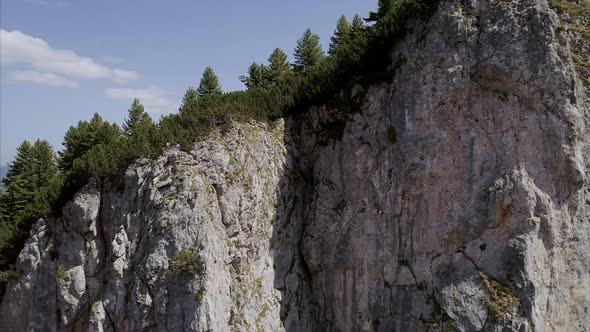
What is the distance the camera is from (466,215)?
24062 mm

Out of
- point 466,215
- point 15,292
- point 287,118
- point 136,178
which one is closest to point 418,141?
point 466,215

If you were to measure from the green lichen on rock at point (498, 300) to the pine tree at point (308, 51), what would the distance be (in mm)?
23751

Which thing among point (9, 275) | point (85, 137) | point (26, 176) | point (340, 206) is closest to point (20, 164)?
point (26, 176)

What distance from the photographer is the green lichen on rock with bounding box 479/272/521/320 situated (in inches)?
886

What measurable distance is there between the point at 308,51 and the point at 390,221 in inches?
773

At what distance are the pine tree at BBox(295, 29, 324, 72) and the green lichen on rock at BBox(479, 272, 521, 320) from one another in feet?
77.9

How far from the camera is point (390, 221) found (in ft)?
85.3

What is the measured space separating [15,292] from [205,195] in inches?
518

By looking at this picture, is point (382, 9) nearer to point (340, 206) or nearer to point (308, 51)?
point (308, 51)

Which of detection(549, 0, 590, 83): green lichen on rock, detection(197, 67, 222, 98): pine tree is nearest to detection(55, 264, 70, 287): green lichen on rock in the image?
detection(197, 67, 222, 98): pine tree

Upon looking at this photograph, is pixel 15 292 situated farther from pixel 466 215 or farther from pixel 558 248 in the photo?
pixel 558 248

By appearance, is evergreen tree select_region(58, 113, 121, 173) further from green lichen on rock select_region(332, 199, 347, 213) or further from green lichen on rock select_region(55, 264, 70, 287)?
green lichen on rock select_region(332, 199, 347, 213)

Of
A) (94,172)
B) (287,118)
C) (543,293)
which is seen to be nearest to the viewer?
(543,293)

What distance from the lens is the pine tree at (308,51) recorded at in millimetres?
39875
